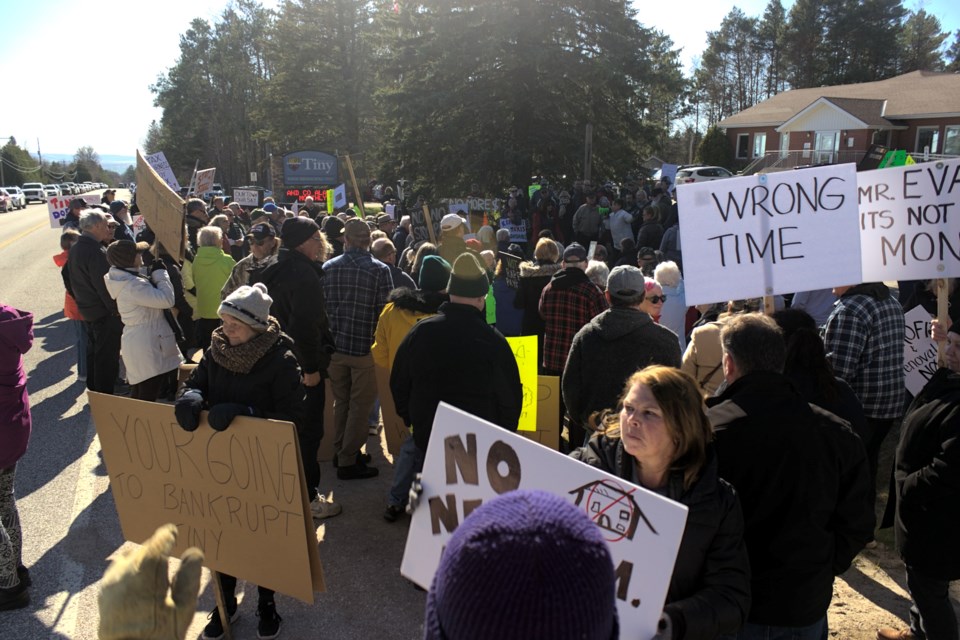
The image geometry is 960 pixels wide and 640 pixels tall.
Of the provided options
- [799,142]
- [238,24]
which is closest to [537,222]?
[799,142]

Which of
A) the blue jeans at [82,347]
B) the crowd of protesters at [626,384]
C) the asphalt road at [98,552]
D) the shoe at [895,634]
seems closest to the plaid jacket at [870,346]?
the crowd of protesters at [626,384]

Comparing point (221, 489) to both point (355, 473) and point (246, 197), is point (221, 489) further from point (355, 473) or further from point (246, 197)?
point (246, 197)

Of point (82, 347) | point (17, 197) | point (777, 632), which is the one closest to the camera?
point (777, 632)

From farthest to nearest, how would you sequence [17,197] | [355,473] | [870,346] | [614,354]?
1. [17,197]
2. [355,473]
3. [870,346]
4. [614,354]

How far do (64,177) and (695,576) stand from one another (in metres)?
124

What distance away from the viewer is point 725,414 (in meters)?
2.45

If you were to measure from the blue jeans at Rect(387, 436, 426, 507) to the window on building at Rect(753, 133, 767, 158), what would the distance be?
45975mm

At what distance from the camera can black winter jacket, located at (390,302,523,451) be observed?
12.5ft

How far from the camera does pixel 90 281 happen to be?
6.44m

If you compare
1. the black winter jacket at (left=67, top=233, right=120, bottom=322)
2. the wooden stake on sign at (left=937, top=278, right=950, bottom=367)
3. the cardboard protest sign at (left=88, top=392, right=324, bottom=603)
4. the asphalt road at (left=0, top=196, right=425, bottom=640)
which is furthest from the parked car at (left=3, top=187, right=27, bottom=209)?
the wooden stake on sign at (left=937, top=278, right=950, bottom=367)

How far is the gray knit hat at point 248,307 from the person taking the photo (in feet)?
11.4

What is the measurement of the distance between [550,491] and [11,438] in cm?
340

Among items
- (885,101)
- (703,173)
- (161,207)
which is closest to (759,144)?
(885,101)

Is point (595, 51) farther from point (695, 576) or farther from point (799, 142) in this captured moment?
point (695, 576)
